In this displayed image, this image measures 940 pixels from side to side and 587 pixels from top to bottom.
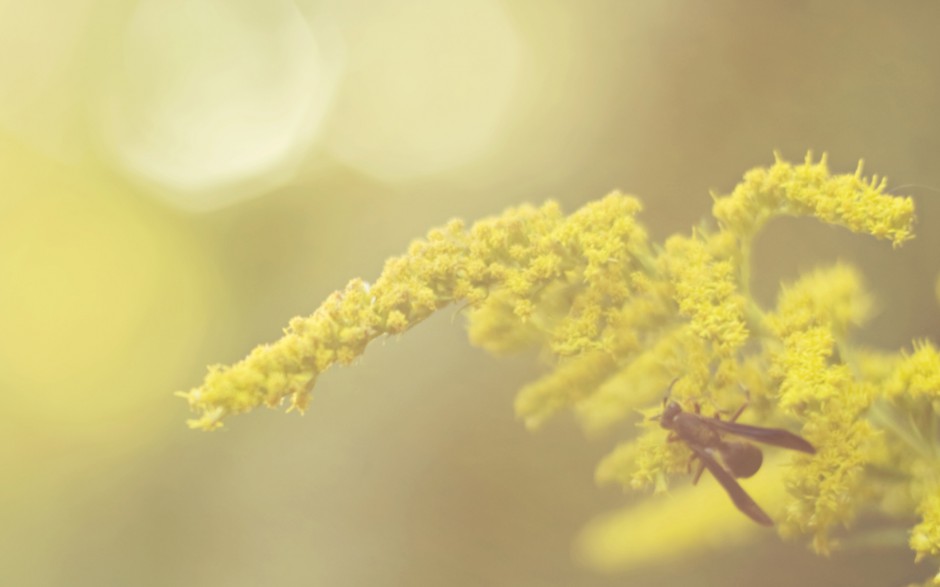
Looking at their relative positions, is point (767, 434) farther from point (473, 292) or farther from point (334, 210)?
point (334, 210)

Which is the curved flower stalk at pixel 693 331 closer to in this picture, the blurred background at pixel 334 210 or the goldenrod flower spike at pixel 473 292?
the goldenrod flower spike at pixel 473 292

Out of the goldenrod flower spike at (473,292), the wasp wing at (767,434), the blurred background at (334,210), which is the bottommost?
the wasp wing at (767,434)

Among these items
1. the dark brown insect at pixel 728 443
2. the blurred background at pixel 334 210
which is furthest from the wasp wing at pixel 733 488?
the blurred background at pixel 334 210

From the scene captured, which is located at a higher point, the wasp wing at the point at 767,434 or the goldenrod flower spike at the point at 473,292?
the goldenrod flower spike at the point at 473,292

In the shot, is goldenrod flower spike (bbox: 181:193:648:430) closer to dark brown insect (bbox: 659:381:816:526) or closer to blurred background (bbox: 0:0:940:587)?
dark brown insect (bbox: 659:381:816:526)

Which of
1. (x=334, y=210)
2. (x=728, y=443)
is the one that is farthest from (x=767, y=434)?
(x=334, y=210)

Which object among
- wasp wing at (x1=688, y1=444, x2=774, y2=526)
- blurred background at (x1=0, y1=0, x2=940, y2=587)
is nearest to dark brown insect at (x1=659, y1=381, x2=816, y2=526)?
wasp wing at (x1=688, y1=444, x2=774, y2=526)

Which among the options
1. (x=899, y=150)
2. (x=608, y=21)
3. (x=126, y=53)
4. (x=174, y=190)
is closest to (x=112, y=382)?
(x=174, y=190)
